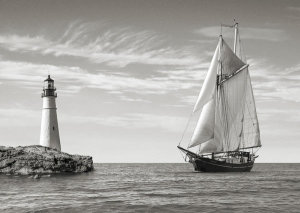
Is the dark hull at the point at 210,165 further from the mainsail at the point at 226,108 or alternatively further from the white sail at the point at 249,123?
the white sail at the point at 249,123

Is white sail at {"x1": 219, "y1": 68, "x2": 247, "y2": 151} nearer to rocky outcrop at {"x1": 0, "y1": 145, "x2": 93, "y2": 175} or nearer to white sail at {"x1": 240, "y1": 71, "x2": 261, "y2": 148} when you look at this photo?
white sail at {"x1": 240, "y1": 71, "x2": 261, "y2": 148}

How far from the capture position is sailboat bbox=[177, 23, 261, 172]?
5844 cm

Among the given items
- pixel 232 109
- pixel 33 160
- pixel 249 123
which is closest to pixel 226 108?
pixel 232 109

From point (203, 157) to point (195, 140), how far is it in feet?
11.9

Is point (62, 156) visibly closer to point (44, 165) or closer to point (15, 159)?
point (44, 165)

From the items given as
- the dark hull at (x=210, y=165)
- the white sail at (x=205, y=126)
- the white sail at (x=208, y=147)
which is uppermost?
the white sail at (x=205, y=126)

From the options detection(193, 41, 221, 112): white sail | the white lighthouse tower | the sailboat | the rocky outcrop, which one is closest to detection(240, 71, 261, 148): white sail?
the sailboat

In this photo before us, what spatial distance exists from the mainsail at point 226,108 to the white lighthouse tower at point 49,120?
17.6m

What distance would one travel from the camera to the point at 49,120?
5272 centimetres

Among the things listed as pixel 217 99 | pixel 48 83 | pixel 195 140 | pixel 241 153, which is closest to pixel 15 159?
pixel 48 83

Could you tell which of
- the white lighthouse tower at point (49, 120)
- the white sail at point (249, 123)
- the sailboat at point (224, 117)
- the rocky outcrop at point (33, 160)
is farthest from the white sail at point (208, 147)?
the white lighthouse tower at point (49, 120)

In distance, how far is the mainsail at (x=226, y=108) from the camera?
191ft

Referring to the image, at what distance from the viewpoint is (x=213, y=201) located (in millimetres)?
27969

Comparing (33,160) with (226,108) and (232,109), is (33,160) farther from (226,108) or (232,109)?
(232,109)
